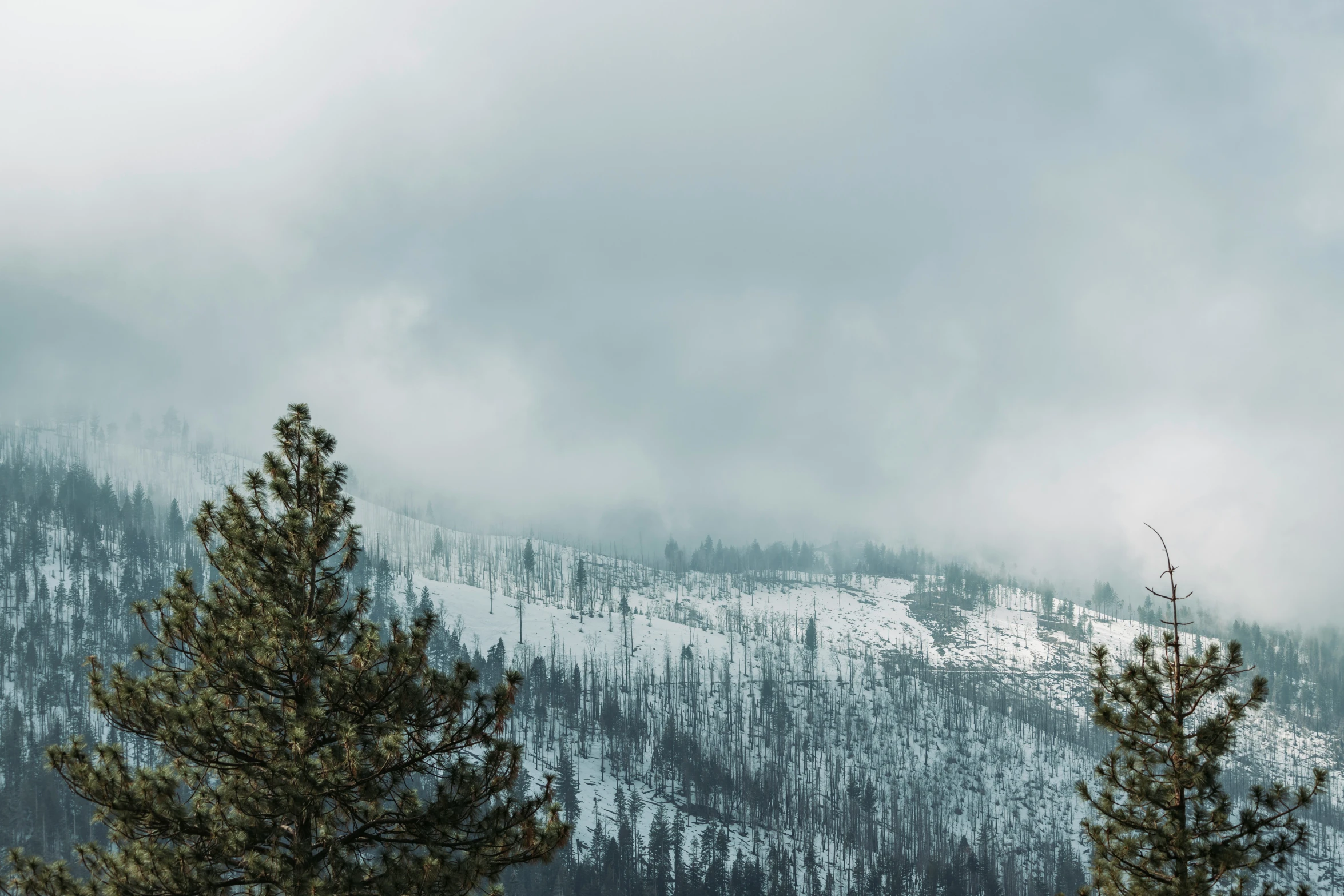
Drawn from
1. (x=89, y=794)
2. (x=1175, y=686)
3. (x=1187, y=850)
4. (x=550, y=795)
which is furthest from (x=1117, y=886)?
(x=89, y=794)

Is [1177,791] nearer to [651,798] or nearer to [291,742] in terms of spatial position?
[291,742]

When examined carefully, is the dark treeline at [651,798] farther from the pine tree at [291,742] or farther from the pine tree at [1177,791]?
the pine tree at [291,742]

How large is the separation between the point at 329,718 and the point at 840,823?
18725 cm

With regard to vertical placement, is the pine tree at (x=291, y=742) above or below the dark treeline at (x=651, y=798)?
above

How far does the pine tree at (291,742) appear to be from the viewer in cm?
989

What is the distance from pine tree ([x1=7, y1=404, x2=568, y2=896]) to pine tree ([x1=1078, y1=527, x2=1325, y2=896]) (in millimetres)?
11385

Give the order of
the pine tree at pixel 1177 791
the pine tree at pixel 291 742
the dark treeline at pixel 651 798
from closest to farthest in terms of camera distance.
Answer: the pine tree at pixel 291 742 → the pine tree at pixel 1177 791 → the dark treeline at pixel 651 798

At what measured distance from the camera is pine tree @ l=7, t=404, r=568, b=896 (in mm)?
9891

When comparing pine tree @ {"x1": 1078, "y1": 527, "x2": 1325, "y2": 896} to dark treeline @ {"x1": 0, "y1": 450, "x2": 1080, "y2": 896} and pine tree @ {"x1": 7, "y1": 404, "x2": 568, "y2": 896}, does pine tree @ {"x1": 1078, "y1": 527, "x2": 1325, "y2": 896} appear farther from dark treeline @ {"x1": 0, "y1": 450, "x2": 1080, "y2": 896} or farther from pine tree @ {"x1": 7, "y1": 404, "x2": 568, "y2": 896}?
dark treeline @ {"x1": 0, "y1": 450, "x2": 1080, "y2": 896}

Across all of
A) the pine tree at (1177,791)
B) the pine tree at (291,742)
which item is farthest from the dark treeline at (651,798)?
the pine tree at (291,742)

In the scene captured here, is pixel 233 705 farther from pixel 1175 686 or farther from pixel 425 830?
pixel 1175 686

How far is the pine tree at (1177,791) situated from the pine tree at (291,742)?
1138 cm

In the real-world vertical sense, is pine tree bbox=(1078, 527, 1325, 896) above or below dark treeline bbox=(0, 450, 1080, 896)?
above

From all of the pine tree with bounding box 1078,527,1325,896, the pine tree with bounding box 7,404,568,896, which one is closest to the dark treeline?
the pine tree with bounding box 1078,527,1325,896
